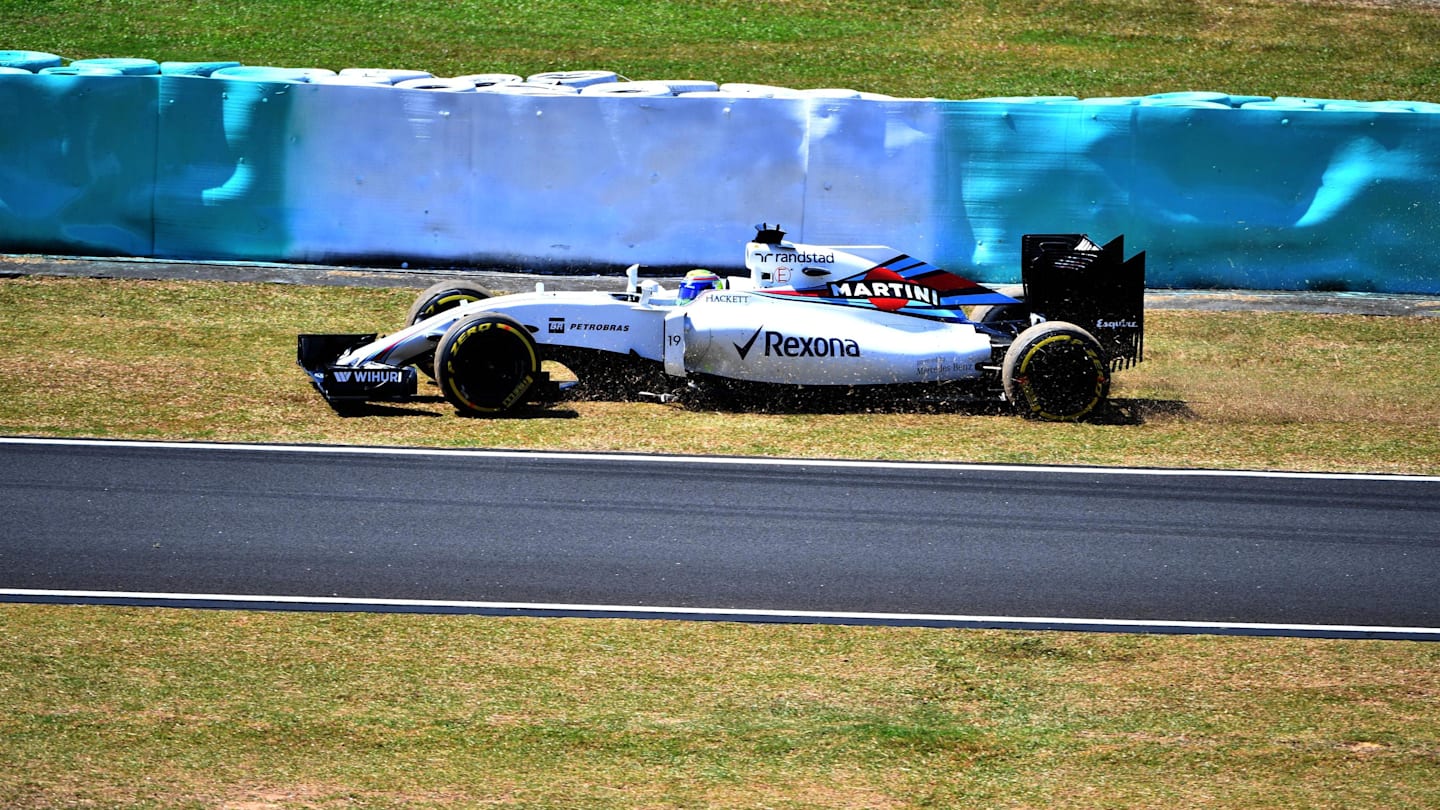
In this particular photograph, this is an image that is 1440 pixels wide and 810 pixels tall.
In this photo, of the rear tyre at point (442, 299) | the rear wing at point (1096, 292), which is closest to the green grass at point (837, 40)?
the rear wing at point (1096, 292)

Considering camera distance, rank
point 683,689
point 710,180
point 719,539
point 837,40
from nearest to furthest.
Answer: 1. point 683,689
2. point 719,539
3. point 710,180
4. point 837,40

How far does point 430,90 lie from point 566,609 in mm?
9358

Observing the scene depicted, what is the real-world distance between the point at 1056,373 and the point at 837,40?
1400 cm

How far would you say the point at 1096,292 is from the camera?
42.3 feet

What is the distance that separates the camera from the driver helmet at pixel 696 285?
490 inches

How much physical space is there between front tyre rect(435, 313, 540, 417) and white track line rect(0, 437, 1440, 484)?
775mm

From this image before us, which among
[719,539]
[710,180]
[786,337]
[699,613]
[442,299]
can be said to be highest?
[710,180]

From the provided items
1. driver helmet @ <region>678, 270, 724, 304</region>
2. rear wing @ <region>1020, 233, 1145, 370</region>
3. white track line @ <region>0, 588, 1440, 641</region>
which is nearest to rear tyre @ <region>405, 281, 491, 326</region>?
driver helmet @ <region>678, 270, 724, 304</region>

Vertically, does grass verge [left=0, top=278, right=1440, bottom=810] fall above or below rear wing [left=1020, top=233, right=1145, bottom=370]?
below

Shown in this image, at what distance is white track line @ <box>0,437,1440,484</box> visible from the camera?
11.0 metres

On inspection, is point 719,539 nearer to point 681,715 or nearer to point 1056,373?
point 681,715

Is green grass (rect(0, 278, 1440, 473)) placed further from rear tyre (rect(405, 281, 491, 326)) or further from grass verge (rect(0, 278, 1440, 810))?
grass verge (rect(0, 278, 1440, 810))

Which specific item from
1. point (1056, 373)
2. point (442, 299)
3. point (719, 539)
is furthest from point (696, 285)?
point (719, 539)

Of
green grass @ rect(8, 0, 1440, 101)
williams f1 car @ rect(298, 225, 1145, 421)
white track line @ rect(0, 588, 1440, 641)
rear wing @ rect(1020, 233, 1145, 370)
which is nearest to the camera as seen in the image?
white track line @ rect(0, 588, 1440, 641)
